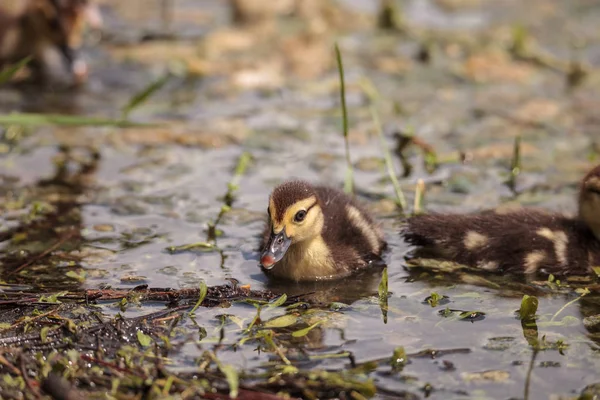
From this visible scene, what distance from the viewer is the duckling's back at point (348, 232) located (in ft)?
15.1

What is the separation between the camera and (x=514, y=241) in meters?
4.55

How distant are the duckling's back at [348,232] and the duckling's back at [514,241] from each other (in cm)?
22

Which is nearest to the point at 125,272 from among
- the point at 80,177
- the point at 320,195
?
the point at 320,195

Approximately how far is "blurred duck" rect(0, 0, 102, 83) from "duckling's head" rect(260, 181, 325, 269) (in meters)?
4.22

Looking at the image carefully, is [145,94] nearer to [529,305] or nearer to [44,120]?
[44,120]

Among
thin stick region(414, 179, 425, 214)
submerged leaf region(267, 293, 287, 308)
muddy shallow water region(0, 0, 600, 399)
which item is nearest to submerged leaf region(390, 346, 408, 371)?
muddy shallow water region(0, 0, 600, 399)

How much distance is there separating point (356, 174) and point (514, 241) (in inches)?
65.3

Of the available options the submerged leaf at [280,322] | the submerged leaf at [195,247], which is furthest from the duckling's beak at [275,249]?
the submerged leaf at [195,247]

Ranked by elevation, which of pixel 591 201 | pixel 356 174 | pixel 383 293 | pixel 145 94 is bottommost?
pixel 356 174

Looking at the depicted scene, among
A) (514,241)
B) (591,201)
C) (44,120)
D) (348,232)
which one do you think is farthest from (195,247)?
(591,201)

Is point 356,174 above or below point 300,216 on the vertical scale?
below

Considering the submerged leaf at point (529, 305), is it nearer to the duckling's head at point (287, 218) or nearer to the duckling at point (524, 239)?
the duckling at point (524, 239)

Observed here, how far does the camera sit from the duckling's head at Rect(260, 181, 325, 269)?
14.1ft

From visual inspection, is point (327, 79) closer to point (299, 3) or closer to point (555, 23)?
point (299, 3)
